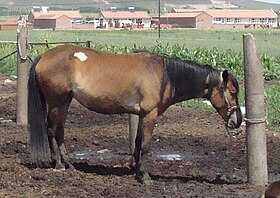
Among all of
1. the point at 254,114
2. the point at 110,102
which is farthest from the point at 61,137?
the point at 254,114

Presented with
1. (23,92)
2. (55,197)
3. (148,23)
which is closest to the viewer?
(55,197)

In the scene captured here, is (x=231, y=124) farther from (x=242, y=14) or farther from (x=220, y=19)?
(x=220, y=19)

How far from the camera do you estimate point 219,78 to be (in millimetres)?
8367

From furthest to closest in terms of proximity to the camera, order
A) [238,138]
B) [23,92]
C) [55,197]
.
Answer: [23,92] → [238,138] → [55,197]

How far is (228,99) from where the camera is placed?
8445mm

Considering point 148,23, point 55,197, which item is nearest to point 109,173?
point 55,197

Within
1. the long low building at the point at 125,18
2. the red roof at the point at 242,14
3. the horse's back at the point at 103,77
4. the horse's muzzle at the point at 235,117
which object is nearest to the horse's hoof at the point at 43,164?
the horse's back at the point at 103,77

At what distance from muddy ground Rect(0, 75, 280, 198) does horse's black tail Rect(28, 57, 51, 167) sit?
192 mm

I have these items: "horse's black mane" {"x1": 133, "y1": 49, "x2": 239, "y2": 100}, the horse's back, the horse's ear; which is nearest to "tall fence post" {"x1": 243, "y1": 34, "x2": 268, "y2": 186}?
the horse's ear

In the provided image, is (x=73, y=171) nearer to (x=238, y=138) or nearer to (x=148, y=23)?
(x=238, y=138)

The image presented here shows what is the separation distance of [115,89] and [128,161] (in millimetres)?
1472

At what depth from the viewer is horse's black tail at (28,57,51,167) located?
891cm

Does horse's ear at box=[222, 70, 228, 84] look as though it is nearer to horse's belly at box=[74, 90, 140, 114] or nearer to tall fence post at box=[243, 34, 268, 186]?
tall fence post at box=[243, 34, 268, 186]

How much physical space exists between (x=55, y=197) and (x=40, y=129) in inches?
73.4
